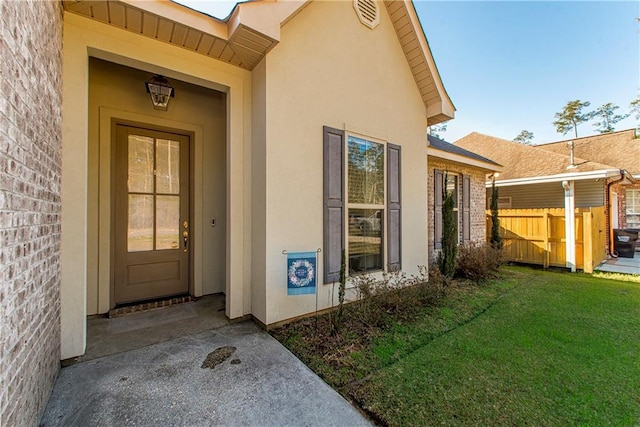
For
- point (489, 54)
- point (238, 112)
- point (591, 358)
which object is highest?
point (489, 54)

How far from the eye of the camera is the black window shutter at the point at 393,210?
5211mm

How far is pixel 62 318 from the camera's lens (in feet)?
9.13

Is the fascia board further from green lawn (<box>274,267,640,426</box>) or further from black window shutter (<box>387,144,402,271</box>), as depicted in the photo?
green lawn (<box>274,267,640,426</box>)

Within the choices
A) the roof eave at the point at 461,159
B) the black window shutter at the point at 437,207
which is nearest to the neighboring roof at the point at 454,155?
the roof eave at the point at 461,159

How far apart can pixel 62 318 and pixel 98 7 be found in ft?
10.5

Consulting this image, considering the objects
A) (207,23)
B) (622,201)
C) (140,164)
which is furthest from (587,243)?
(140,164)

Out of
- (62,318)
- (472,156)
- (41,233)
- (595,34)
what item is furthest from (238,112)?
(595,34)

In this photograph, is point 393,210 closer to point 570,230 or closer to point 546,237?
point 546,237

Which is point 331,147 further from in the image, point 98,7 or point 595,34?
point 595,34

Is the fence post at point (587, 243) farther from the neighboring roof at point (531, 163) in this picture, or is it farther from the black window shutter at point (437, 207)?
the black window shutter at point (437, 207)

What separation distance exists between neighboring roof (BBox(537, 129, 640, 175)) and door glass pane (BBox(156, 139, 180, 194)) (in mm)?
16416

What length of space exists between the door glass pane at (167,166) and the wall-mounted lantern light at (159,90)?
2.38 feet

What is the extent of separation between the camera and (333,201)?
170 inches

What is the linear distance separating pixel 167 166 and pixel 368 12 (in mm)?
4574
